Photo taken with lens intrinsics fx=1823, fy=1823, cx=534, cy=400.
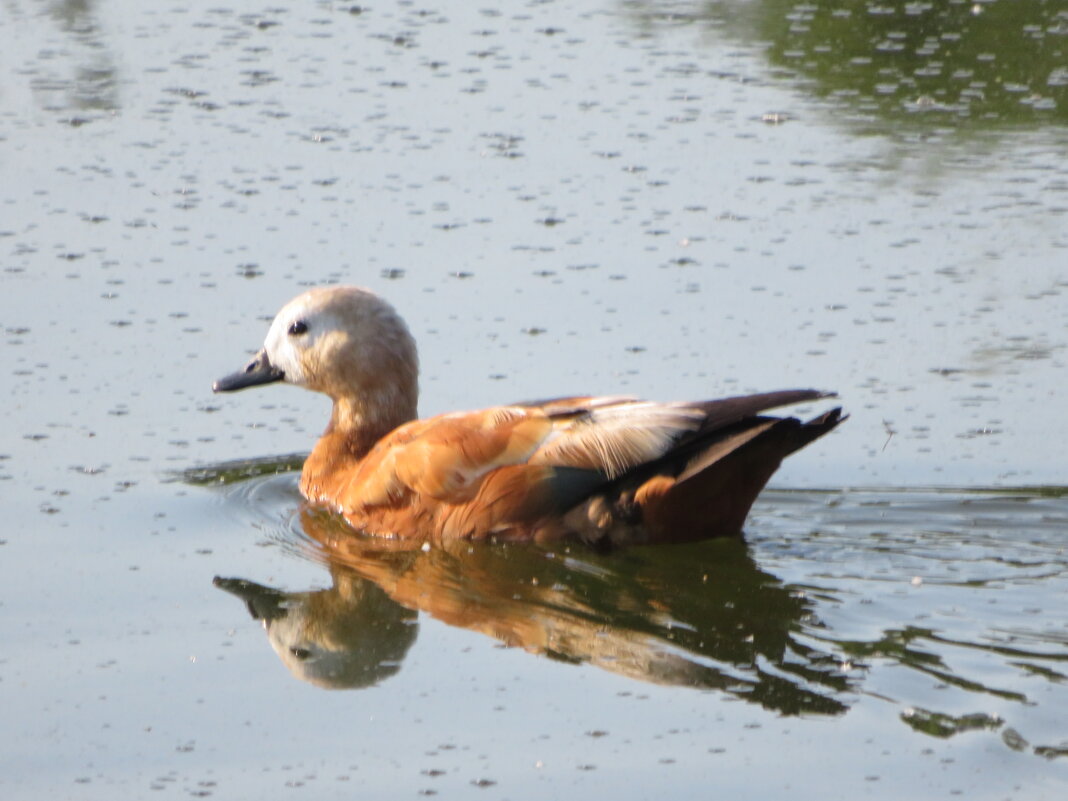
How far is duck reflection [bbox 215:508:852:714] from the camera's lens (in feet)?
17.2

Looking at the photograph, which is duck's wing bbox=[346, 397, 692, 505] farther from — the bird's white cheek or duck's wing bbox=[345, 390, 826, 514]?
the bird's white cheek

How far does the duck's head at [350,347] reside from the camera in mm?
7070

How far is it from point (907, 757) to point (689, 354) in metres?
3.36

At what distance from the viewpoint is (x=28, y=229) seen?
9125 millimetres

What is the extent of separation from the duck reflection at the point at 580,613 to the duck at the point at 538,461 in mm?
114

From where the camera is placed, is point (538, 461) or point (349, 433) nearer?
point (538, 461)

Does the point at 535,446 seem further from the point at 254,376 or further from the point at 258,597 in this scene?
the point at 254,376

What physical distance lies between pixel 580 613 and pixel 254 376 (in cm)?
207

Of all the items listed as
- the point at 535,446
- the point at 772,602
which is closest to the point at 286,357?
the point at 535,446

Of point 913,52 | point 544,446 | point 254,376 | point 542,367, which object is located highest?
point 913,52

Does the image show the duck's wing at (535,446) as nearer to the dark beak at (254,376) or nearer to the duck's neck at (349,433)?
the duck's neck at (349,433)

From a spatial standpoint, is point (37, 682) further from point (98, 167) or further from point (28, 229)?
point (98, 167)

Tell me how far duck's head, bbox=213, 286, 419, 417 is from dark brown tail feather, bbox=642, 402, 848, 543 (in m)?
1.36

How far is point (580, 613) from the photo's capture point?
227 inches
